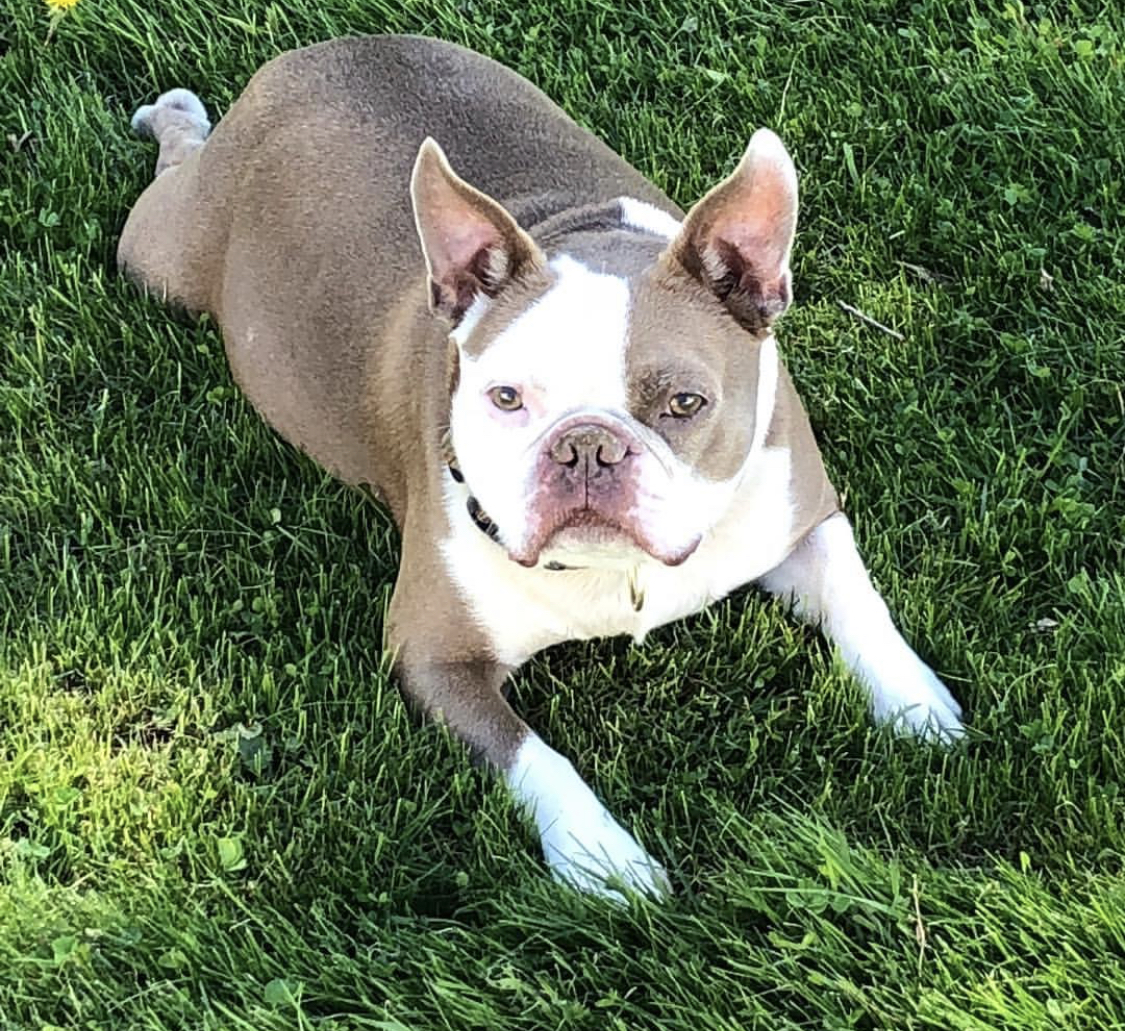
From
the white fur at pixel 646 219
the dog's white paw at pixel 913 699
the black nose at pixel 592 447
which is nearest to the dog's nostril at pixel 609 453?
the black nose at pixel 592 447

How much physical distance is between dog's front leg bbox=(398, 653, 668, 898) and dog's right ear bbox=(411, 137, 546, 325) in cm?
75

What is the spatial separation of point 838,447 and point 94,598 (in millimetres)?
1748

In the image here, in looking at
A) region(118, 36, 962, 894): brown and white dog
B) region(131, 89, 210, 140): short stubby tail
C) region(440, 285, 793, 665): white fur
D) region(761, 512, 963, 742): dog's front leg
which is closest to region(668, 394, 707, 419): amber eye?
region(118, 36, 962, 894): brown and white dog

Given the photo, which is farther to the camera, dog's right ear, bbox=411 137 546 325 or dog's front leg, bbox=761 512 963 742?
dog's front leg, bbox=761 512 963 742

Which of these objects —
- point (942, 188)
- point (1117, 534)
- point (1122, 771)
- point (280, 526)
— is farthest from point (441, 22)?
point (1122, 771)

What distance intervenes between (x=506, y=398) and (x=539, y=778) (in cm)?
77

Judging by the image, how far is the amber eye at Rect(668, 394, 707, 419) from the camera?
2777mm

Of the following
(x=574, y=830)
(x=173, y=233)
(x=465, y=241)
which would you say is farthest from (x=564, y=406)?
(x=173, y=233)

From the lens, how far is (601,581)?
3180mm

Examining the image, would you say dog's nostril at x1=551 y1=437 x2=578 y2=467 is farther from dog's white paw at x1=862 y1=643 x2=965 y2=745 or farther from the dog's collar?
dog's white paw at x1=862 y1=643 x2=965 y2=745

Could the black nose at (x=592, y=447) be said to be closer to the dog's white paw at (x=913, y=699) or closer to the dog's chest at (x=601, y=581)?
the dog's chest at (x=601, y=581)

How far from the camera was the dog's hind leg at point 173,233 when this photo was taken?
13.4 feet

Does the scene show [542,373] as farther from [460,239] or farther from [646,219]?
[646,219]

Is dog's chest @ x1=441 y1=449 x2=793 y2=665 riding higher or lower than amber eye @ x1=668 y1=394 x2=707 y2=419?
lower
